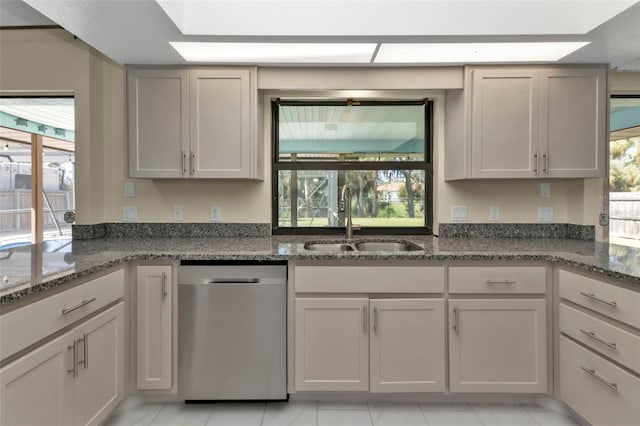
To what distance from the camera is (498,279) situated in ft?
6.41

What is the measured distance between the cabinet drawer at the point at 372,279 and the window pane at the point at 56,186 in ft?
8.89

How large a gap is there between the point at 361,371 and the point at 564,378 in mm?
1064

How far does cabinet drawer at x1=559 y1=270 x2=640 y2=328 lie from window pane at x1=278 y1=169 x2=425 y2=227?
44.5 inches

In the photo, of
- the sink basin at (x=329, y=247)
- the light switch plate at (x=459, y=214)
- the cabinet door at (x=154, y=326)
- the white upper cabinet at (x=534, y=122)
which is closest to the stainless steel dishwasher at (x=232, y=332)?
the cabinet door at (x=154, y=326)

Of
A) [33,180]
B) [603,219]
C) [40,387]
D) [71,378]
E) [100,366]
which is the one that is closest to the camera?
[40,387]

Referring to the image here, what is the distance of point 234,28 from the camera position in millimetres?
1952

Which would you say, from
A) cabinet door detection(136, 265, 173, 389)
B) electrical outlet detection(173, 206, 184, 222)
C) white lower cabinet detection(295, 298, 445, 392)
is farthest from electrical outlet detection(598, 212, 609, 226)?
electrical outlet detection(173, 206, 184, 222)

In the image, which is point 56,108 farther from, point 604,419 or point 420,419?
point 604,419

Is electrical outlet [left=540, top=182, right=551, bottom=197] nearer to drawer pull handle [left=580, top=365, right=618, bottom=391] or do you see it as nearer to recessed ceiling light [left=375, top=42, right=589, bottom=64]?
recessed ceiling light [left=375, top=42, right=589, bottom=64]

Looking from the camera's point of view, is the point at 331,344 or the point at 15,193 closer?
the point at 331,344

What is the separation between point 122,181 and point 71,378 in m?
1.55

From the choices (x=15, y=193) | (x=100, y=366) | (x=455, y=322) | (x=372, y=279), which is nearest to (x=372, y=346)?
(x=372, y=279)

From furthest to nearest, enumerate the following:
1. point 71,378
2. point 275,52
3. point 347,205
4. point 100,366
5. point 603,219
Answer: point 347,205 < point 603,219 < point 275,52 < point 100,366 < point 71,378

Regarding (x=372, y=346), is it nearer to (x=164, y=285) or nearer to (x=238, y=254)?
(x=238, y=254)
